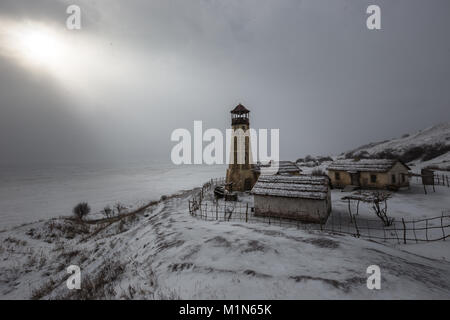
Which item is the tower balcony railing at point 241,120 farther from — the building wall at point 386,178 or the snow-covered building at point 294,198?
the building wall at point 386,178

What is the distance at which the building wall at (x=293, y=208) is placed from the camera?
50.6 feet

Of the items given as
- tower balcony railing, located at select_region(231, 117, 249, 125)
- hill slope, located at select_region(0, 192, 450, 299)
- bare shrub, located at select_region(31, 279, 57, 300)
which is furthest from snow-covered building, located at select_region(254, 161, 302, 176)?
bare shrub, located at select_region(31, 279, 57, 300)

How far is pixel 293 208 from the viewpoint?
16.3 m

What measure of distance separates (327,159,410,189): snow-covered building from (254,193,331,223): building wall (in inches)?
563

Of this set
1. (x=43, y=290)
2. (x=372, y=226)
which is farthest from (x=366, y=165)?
(x=43, y=290)

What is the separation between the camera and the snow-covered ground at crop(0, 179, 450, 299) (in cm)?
549

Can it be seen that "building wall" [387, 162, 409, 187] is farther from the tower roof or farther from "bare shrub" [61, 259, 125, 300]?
"bare shrub" [61, 259, 125, 300]

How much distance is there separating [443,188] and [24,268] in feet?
141

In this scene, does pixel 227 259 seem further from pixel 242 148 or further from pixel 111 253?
pixel 242 148

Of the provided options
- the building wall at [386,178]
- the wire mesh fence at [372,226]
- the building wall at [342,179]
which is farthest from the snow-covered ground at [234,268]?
the building wall at [342,179]

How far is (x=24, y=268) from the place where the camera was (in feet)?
42.3

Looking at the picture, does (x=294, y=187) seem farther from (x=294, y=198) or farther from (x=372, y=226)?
(x=372, y=226)

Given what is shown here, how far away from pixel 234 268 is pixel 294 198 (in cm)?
1105
